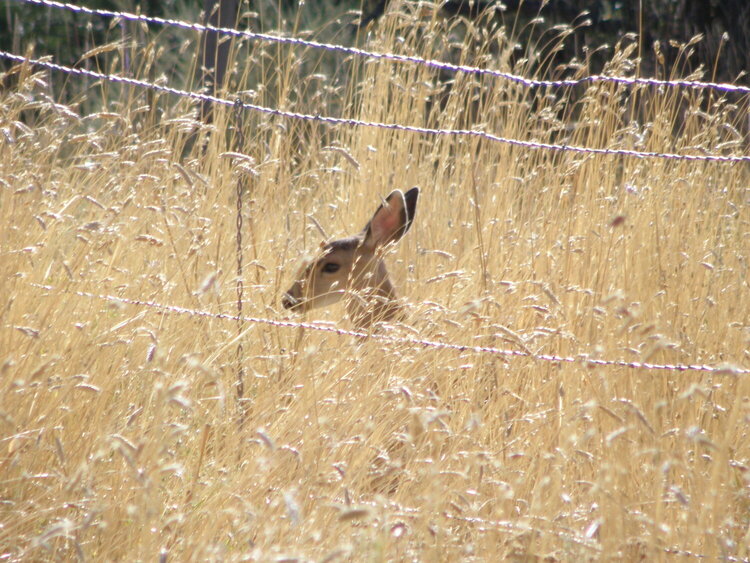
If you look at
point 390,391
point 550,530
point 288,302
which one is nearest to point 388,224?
point 288,302

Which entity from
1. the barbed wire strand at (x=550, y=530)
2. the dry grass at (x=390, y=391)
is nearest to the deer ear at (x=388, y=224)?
the dry grass at (x=390, y=391)

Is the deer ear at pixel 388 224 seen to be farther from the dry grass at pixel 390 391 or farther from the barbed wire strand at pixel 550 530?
the barbed wire strand at pixel 550 530

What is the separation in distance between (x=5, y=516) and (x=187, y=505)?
0.46 m

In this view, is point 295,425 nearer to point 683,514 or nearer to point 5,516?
point 5,516

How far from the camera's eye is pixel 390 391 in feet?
8.89

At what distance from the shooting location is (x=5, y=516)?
8.86 ft

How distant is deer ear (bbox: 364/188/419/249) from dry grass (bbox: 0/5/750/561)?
21cm

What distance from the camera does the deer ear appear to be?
188 inches

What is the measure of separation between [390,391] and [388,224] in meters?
2.23

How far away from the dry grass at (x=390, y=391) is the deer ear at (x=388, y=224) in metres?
0.21

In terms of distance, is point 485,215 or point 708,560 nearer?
point 708,560

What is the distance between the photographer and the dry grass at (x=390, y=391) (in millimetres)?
2482

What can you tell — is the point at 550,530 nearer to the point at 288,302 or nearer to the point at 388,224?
the point at 288,302

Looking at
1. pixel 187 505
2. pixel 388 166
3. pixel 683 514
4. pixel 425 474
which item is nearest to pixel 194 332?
pixel 187 505
